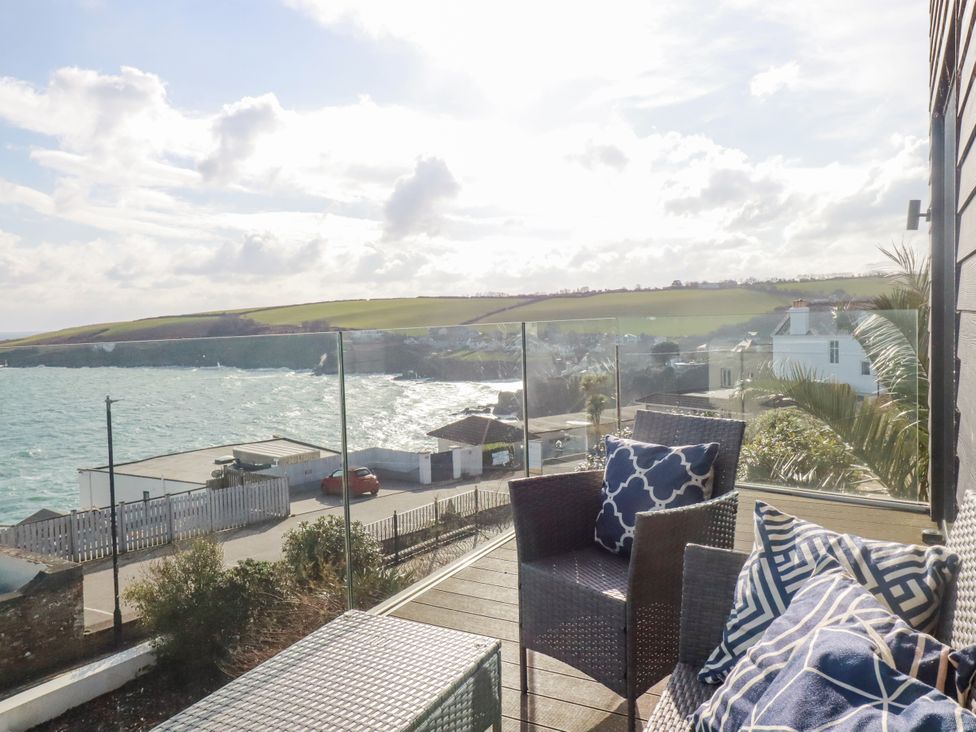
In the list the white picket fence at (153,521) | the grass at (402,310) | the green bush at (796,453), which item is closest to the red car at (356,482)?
the white picket fence at (153,521)

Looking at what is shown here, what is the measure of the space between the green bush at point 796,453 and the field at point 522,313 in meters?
0.63

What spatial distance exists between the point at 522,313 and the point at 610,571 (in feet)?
47.6

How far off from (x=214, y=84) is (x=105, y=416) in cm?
966

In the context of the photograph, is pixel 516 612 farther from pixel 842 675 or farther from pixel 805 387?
pixel 805 387

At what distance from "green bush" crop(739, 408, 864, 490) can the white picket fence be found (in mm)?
2925

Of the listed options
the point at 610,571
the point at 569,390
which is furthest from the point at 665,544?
the point at 569,390

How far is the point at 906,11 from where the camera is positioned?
13.9 feet

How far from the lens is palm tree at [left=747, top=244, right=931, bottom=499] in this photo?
3.78m

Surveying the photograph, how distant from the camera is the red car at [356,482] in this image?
2691 millimetres

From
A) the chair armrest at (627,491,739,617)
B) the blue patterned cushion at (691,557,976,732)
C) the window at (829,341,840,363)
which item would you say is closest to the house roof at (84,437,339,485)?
the chair armrest at (627,491,739,617)

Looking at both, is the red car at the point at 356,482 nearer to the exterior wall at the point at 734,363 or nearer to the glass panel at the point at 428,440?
the glass panel at the point at 428,440

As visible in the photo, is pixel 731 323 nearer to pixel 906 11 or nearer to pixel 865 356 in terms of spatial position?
pixel 865 356

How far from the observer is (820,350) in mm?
3961

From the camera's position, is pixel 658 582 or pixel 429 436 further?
pixel 429 436
